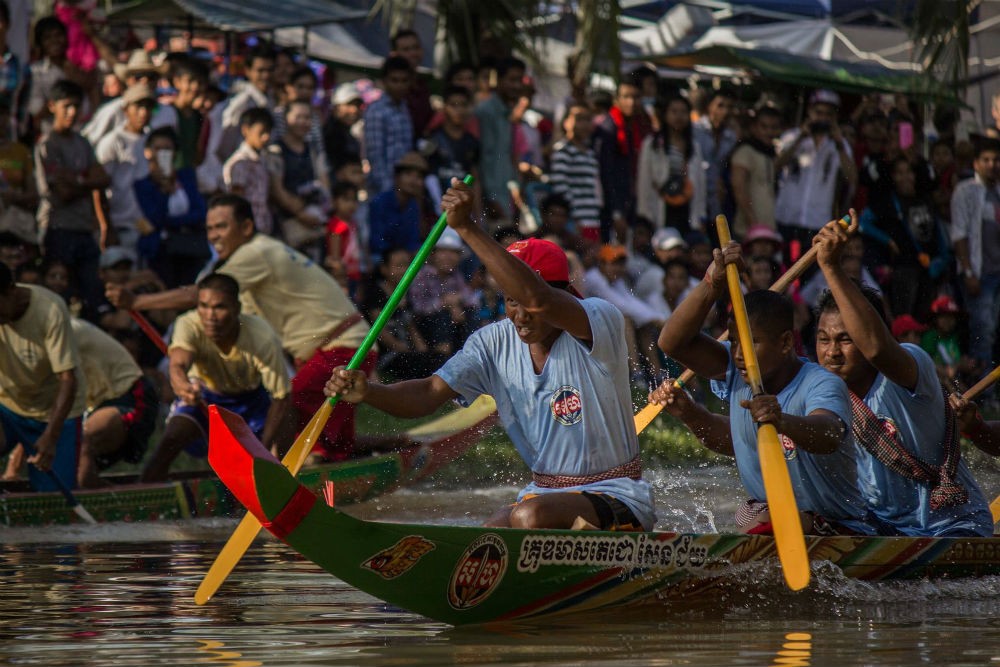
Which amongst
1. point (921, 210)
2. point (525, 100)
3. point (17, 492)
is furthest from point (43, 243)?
point (921, 210)

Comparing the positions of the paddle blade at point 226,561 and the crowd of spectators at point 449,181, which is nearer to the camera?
the paddle blade at point 226,561

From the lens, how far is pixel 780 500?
5.69 m

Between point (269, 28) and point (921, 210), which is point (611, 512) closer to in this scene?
point (269, 28)

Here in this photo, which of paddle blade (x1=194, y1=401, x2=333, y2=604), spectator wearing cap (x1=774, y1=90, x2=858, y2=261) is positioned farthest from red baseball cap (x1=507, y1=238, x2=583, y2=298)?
spectator wearing cap (x1=774, y1=90, x2=858, y2=261)

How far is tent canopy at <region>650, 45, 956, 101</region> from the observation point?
51.2 ft

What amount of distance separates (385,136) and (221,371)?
3414mm

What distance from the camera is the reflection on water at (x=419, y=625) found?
16.2 feet

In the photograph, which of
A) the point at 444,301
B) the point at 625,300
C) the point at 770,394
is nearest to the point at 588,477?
the point at 770,394

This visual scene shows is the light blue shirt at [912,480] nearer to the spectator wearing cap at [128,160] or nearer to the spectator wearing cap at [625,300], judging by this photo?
the spectator wearing cap at [625,300]

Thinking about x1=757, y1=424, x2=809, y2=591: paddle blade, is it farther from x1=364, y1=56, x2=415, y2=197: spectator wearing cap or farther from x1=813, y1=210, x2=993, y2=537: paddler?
x1=364, y1=56, x2=415, y2=197: spectator wearing cap

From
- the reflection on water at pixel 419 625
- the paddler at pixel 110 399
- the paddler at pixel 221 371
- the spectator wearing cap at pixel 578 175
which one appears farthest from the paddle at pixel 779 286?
the spectator wearing cap at pixel 578 175

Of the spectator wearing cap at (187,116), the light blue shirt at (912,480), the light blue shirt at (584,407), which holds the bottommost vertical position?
the light blue shirt at (912,480)

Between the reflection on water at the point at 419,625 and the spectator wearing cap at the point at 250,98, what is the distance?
5.04 metres

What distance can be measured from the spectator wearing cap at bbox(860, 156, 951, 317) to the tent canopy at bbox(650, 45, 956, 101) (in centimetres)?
110
